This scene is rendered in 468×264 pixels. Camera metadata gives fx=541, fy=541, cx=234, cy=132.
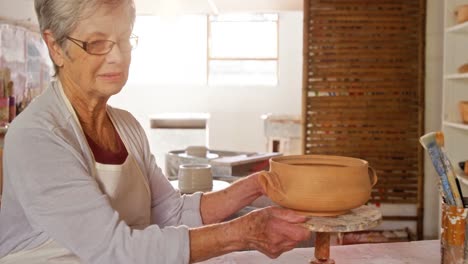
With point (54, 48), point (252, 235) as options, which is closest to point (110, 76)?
point (54, 48)

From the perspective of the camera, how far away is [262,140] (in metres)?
7.25

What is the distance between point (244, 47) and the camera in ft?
23.9

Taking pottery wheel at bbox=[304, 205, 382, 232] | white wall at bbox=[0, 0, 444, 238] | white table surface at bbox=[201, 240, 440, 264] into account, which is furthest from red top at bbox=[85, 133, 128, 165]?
white wall at bbox=[0, 0, 444, 238]

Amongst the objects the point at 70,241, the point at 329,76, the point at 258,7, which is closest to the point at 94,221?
the point at 70,241

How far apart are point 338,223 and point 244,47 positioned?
6303 millimetres

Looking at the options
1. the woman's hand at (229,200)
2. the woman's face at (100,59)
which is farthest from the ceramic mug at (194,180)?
the woman's face at (100,59)

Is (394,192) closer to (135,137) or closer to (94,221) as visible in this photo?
(135,137)

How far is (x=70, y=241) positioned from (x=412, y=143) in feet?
9.62

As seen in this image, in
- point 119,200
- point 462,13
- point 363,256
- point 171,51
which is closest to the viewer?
point 119,200

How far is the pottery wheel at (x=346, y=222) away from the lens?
111 centimetres

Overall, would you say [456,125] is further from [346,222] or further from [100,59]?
[100,59]

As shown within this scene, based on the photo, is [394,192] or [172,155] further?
[394,192]

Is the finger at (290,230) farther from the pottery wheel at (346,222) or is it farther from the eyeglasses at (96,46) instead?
the eyeglasses at (96,46)

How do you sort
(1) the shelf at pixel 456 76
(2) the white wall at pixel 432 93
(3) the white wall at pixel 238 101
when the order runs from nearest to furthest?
(1) the shelf at pixel 456 76 < (2) the white wall at pixel 432 93 < (3) the white wall at pixel 238 101
